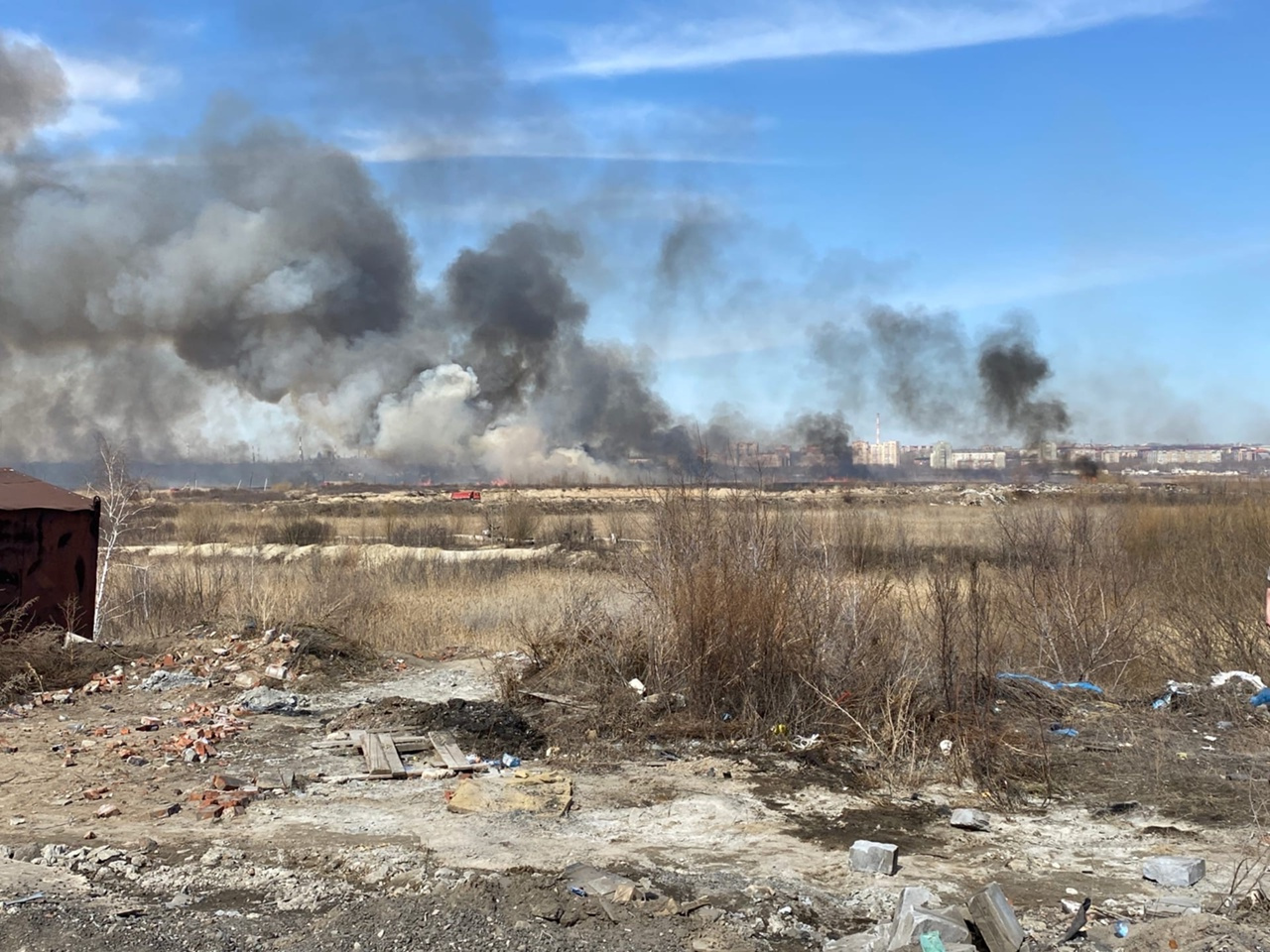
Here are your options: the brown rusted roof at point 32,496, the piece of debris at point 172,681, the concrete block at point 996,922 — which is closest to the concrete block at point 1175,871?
the concrete block at point 996,922

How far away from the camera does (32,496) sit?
36.4 ft

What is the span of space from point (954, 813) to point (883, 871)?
43.1 inches

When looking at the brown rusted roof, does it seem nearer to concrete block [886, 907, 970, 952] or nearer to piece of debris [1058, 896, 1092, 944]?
concrete block [886, 907, 970, 952]

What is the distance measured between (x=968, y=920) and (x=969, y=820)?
67.0 inches

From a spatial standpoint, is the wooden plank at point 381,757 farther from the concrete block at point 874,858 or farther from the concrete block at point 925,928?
the concrete block at point 925,928

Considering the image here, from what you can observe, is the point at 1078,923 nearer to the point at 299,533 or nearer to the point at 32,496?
the point at 32,496

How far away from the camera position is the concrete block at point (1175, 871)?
5.09 m

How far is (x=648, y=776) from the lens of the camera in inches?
283

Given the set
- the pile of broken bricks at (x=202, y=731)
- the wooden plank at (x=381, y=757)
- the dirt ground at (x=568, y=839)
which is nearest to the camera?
the dirt ground at (x=568, y=839)

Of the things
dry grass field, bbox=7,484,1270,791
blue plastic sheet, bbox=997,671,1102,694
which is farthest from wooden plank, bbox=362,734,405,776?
blue plastic sheet, bbox=997,671,1102,694

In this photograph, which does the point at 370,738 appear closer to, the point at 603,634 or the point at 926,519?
the point at 603,634

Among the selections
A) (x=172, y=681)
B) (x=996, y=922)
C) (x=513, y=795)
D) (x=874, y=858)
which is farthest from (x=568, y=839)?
(x=172, y=681)

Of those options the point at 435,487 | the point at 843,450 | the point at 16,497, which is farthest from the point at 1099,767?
the point at 435,487

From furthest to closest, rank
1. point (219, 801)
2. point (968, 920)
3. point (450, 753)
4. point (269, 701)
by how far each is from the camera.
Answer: point (269, 701) → point (450, 753) → point (219, 801) → point (968, 920)
